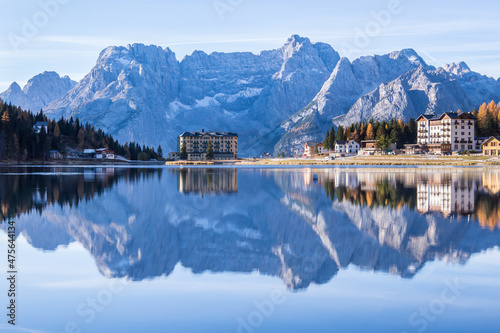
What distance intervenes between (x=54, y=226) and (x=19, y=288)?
494 inches

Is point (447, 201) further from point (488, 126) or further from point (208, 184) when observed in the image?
point (488, 126)

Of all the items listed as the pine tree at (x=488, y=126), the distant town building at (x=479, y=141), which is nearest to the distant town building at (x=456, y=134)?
the distant town building at (x=479, y=141)

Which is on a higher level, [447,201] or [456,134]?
[456,134]

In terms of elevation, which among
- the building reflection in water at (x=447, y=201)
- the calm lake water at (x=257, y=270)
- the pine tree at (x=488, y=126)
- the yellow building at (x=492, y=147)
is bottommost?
the calm lake water at (x=257, y=270)

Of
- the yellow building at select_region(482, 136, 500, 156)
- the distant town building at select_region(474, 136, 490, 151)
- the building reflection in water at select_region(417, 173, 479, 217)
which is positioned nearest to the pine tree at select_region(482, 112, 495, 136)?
the distant town building at select_region(474, 136, 490, 151)

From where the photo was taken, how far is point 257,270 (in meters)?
19.5

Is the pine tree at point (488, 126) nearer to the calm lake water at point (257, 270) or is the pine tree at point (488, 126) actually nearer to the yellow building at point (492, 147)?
the yellow building at point (492, 147)

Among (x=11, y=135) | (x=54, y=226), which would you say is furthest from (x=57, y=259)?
(x=11, y=135)

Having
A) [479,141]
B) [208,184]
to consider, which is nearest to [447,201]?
[208,184]

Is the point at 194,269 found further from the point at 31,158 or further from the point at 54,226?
the point at 31,158

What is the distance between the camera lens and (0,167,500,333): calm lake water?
14125 mm

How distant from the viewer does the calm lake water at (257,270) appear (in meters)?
14.1

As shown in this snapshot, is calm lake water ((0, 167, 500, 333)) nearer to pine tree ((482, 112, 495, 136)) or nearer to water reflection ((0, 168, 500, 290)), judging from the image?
water reflection ((0, 168, 500, 290))

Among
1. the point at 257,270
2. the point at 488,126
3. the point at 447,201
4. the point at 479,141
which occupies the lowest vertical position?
the point at 257,270
